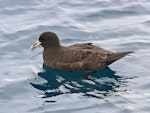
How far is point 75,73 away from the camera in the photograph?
13008mm

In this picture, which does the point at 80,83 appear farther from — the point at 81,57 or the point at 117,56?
the point at 117,56

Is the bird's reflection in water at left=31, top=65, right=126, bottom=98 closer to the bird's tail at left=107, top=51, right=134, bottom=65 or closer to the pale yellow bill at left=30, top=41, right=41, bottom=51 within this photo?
the bird's tail at left=107, top=51, right=134, bottom=65

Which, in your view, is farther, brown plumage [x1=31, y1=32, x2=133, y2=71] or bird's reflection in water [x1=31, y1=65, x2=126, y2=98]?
brown plumage [x1=31, y1=32, x2=133, y2=71]

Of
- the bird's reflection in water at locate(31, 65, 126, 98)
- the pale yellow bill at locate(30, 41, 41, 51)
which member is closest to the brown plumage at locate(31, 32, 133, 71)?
the bird's reflection in water at locate(31, 65, 126, 98)

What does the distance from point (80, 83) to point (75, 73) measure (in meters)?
0.70

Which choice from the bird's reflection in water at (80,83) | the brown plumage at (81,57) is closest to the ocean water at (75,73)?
the bird's reflection in water at (80,83)

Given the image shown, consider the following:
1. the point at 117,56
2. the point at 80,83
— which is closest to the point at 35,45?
the point at 80,83

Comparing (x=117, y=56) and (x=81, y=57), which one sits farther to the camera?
(x=81, y=57)

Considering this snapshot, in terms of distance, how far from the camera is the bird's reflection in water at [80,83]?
11812 mm

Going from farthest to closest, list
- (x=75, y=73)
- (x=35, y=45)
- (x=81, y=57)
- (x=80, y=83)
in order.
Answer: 1. (x=35, y=45)
2. (x=75, y=73)
3. (x=81, y=57)
4. (x=80, y=83)

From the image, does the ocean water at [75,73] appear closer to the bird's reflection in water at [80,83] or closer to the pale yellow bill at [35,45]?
the bird's reflection in water at [80,83]

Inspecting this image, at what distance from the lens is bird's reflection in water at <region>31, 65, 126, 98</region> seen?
11.8 meters

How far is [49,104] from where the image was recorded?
1129cm

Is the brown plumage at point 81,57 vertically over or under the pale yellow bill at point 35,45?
under
